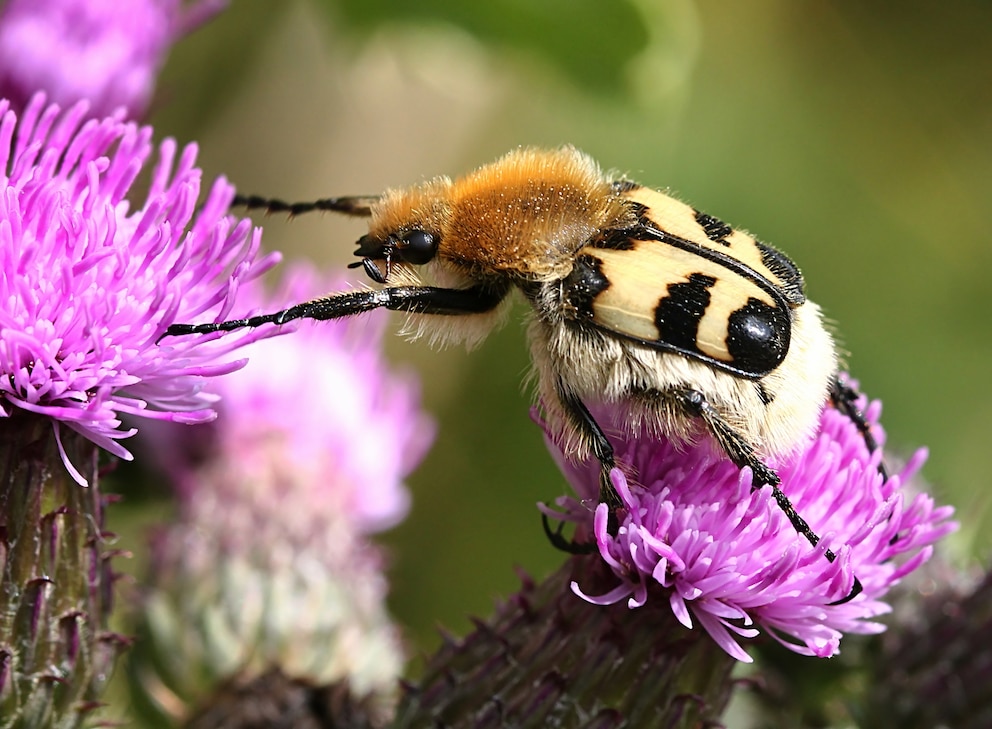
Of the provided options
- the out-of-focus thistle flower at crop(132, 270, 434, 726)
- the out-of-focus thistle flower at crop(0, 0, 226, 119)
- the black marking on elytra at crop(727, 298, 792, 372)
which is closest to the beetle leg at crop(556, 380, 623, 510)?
the black marking on elytra at crop(727, 298, 792, 372)

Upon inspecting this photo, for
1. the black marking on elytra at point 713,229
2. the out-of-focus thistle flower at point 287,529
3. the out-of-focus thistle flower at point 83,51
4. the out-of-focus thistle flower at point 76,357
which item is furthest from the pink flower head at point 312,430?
the black marking on elytra at point 713,229

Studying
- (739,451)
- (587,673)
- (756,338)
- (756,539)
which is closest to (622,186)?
(756,338)

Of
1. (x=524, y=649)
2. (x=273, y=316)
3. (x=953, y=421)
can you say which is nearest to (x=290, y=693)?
(x=524, y=649)

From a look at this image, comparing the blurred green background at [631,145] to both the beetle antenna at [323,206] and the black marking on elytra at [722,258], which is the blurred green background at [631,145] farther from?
the black marking on elytra at [722,258]

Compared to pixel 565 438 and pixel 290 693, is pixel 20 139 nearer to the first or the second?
pixel 565 438

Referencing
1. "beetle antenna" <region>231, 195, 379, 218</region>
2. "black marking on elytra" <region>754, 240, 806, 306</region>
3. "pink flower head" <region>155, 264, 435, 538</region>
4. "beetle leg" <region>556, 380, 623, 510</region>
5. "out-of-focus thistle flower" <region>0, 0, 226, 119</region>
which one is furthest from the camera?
"pink flower head" <region>155, 264, 435, 538</region>

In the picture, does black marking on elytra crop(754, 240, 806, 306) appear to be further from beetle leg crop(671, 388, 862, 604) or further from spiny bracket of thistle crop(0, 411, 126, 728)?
spiny bracket of thistle crop(0, 411, 126, 728)

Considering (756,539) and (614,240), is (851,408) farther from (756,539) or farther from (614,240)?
(614,240)
